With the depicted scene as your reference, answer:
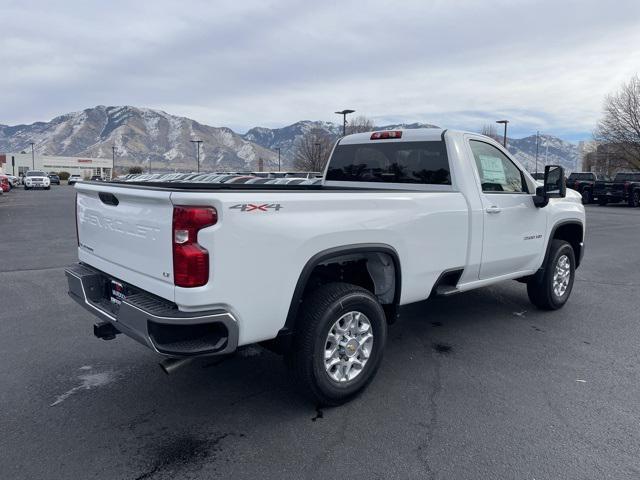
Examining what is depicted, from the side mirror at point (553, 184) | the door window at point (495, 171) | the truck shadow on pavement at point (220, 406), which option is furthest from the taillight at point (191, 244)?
the side mirror at point (553, 184)

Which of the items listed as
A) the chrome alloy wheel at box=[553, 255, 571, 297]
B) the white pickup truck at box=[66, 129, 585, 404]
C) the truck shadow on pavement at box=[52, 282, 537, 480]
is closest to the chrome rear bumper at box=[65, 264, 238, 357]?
the white pickup truck at box=[66, 129, 585, 404]

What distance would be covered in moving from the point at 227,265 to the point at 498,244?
3020mm

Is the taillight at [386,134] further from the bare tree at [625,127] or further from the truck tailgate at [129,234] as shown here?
Answer: the bare tree at [625,127]

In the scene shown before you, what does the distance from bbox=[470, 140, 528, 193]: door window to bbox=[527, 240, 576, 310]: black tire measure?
1.01 metres

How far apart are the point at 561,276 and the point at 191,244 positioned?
4.94 metres

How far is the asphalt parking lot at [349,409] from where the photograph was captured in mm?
2979

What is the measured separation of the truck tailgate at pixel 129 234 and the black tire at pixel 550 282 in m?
4.50

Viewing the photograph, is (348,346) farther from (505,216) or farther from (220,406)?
(505,216)

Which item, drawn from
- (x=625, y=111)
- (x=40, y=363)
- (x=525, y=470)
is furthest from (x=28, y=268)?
(x=625, y=111)

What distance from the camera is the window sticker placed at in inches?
193

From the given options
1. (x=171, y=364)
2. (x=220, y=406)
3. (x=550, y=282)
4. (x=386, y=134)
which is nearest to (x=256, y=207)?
(x=171, y=364)

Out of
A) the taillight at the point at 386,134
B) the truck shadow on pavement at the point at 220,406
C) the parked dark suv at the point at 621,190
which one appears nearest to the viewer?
the truck shadow on pavement at the point at 220,406

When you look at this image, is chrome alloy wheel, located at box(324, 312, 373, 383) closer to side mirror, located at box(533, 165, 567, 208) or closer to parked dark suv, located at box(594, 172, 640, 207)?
side mirror, located at box(533, 165, 567, 208)

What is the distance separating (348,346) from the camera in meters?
3.67
